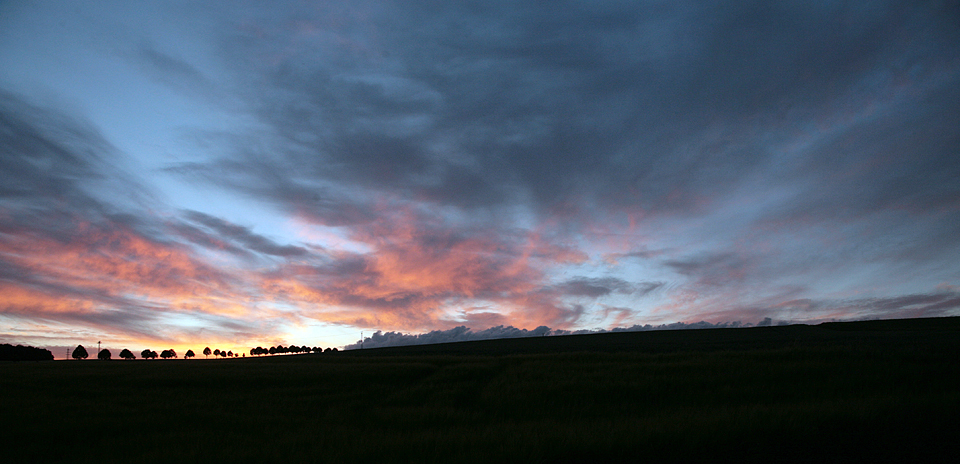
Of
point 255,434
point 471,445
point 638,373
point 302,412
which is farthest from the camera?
point 638,373

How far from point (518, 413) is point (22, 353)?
18034 centimetres

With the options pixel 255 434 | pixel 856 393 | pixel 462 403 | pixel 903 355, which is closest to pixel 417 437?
pixel 255 434

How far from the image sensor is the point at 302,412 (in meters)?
16.9

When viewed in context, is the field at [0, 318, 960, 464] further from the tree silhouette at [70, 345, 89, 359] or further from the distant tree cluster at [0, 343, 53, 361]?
the tree silhouette at [70, 345, 89, 359]

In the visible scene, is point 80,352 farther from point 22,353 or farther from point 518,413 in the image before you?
point 518,413

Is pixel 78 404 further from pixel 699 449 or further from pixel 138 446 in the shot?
pixel 699 449

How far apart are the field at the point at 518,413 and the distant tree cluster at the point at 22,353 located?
478 ft

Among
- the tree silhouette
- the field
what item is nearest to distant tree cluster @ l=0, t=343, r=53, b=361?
the tree silhouette

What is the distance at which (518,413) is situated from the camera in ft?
54.5

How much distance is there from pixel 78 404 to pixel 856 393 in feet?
102

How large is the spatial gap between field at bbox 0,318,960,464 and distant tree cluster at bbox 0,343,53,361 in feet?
478

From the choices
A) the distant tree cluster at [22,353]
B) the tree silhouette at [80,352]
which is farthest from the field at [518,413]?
the tree silhouette at [80,352]

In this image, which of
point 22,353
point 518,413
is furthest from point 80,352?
point 518,413

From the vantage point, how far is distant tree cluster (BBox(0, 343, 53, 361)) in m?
125
